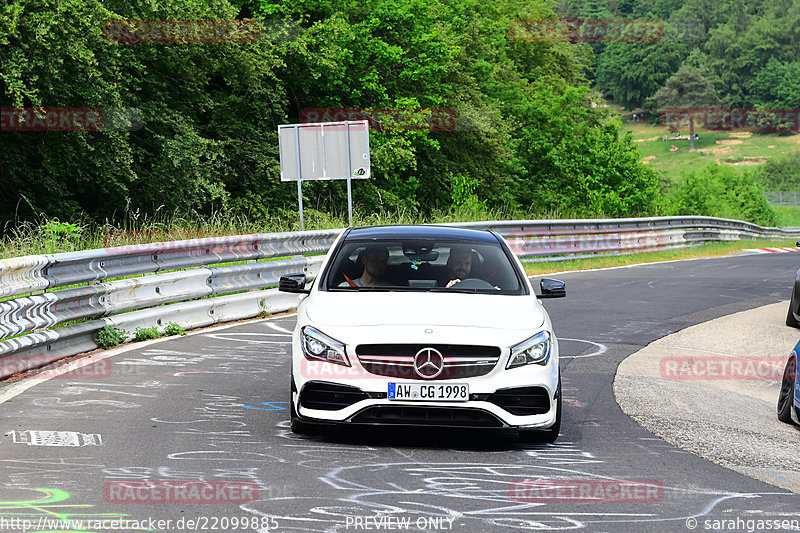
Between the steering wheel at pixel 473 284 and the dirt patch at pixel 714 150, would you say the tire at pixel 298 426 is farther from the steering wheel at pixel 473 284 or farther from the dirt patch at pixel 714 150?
the dirt patch at pixel 714 150

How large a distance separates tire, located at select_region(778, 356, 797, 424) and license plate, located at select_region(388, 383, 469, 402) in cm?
271

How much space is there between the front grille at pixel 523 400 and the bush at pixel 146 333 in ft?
19.5

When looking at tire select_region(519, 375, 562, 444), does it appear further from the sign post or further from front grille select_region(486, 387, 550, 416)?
the sign post

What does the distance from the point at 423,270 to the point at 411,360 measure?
62.1 inches

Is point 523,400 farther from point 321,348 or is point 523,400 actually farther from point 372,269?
point 372,269

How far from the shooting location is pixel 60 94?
82.0 feet

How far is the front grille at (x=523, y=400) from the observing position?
21.6ft

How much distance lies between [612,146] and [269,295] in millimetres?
45285

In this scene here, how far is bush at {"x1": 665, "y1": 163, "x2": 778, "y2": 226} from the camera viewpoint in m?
93.7

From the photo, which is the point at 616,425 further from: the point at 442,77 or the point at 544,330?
the point at 442,77

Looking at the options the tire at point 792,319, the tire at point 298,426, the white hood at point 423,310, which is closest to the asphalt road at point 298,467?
the tire at point 298,426

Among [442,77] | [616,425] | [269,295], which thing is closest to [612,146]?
[442,77]

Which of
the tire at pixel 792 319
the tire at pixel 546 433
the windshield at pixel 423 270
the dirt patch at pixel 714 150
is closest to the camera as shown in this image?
the tire at pixel 546 433

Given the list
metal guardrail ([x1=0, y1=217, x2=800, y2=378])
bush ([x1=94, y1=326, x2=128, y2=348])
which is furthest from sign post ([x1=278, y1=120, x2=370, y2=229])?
bush ([x1=94, y1=326, x2=128, y2=348])
